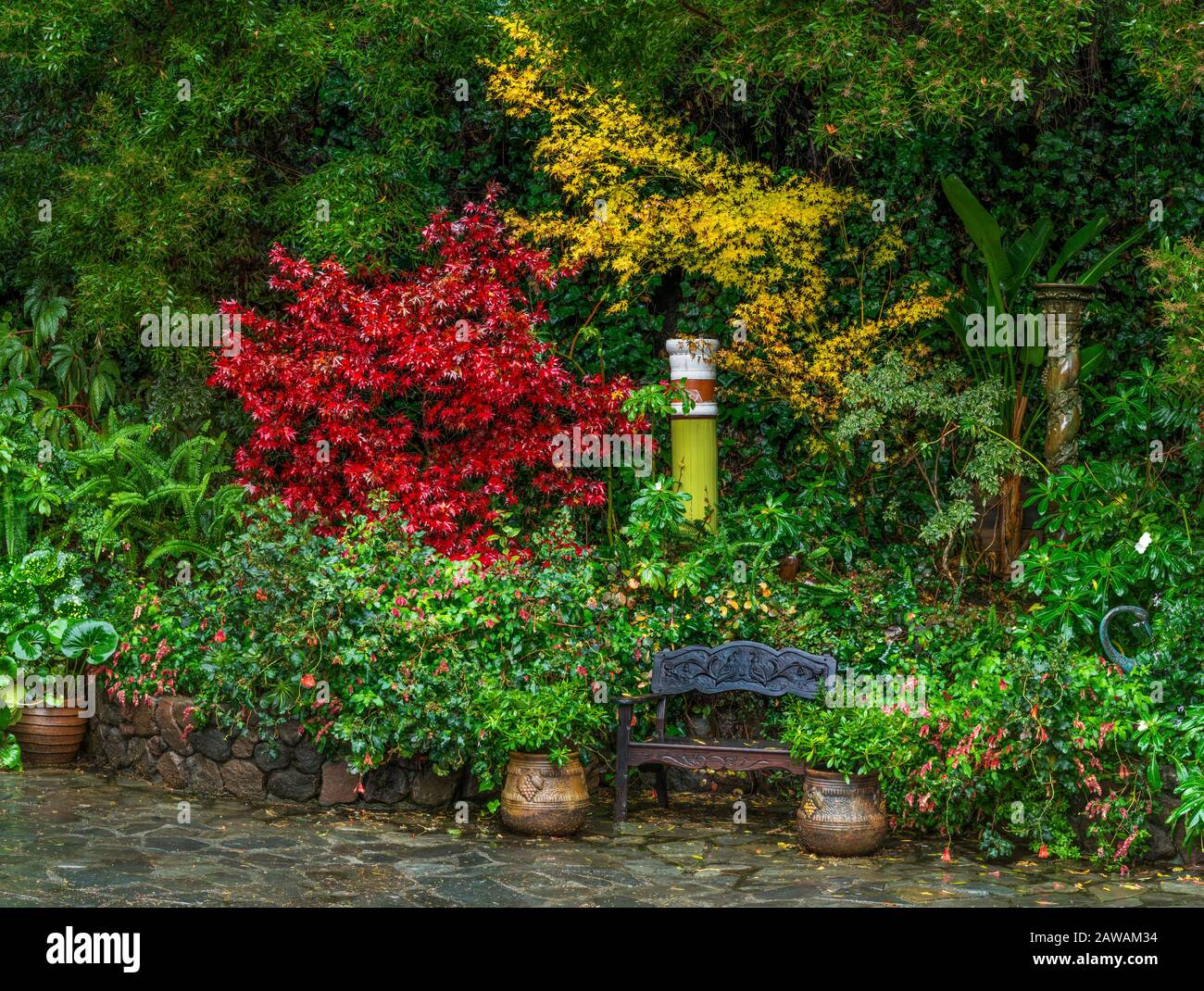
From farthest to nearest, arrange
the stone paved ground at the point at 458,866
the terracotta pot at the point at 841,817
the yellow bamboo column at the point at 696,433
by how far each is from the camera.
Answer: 1. the yellow bamboo column at the point at 696,433
2. the terracotta pot at the point at 841,817
3. the stone paved ground at the point at 458,866

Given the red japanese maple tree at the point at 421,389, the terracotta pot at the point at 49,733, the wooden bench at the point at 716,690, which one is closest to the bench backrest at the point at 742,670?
the wooden bench at the point at 716,690

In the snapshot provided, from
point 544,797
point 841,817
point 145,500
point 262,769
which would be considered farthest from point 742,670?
point 145,500

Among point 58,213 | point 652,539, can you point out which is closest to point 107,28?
point 58,213

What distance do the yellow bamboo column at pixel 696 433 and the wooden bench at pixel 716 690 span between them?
77.3 inches

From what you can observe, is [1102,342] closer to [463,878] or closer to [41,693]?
Result: [463,878]

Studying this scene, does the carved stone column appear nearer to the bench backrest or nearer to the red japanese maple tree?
the red japanese maple tree

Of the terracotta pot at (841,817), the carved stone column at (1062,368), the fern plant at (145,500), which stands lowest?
the terracotta pot at (841,817)

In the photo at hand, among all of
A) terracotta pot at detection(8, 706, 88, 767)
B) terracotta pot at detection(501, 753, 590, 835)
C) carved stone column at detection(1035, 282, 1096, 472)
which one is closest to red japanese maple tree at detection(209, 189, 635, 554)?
terracotta pot at detection(8, 706, 88, 767)

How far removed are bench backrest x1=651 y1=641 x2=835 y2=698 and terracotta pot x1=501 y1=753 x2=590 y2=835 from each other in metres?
0.80

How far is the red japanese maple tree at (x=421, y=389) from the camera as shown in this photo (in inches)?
337

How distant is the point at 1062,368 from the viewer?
908 centimetres

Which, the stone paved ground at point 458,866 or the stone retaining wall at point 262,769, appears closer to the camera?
the stone paved ground at point 458,866

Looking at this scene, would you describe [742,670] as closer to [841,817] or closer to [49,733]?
[841,817]

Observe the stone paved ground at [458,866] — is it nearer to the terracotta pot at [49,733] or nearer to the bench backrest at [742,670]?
the bench backrest at [742,670]
